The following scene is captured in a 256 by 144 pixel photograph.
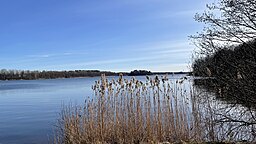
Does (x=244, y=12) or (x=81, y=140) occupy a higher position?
(x=244, y=12)

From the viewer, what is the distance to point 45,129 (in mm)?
11453

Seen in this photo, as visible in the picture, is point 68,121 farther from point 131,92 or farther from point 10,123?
point 10,123

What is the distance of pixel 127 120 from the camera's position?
24.7 feet

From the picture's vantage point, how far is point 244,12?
677cm

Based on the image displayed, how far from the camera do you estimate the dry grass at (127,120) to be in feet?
24.2

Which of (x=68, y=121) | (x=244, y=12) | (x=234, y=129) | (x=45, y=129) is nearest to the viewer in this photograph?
(x=244, y=12)

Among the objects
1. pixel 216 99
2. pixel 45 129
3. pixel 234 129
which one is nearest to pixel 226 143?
pixel 234 129

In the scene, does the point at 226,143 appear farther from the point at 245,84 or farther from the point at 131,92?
the point at 131,92

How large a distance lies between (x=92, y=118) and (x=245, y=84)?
3.57 meters

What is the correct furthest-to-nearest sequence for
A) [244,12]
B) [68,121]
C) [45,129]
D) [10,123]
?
[10,123], [45,129], [68,121], [244,12]

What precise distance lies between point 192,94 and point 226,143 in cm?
156

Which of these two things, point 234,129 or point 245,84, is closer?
point 245,84

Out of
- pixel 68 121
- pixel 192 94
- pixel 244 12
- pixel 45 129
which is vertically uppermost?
pixel 244 12

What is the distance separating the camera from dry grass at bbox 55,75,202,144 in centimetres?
737
